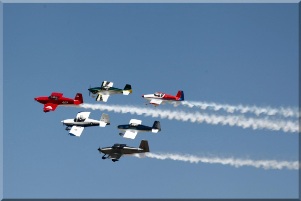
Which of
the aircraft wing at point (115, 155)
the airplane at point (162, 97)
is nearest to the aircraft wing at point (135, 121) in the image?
the aircraft wing at point (115, 155)

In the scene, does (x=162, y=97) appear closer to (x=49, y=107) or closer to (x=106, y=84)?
(x=106, y=84)

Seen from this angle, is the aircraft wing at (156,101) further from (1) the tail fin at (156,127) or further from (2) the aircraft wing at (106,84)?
(2) the aircraft wing at (106,84)

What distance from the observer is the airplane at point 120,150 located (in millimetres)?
93812

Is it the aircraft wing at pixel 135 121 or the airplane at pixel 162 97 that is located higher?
the airplane at pixel 162 97

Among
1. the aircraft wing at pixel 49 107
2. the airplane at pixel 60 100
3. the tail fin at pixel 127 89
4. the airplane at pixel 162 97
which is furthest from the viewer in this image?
the airplane at pixel 162 97

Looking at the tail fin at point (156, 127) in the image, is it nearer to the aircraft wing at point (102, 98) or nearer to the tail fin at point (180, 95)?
the tail fin at point (180, 95)

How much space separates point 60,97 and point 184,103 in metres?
13.7

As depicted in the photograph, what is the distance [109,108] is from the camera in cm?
9856

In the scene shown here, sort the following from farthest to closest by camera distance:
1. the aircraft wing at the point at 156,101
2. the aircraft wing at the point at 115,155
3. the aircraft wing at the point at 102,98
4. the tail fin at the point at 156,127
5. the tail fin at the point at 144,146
Answer: the aircraft wing at the point at 156,101 < the aircraft wing at the point at 102,98 < the tail fin at the point at 156,127 < the aircraft wing at the point at 115,155 < the tail fin at the point at 144,146

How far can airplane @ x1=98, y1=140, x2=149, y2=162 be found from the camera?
93.8 metres

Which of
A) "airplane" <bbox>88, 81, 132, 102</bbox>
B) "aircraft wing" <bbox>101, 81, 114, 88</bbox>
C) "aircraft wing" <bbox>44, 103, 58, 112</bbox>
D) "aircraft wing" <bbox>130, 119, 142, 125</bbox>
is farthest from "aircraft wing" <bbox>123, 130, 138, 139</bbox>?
"aircraft wing" <bbox>44, 103, 58, 112</bbox>

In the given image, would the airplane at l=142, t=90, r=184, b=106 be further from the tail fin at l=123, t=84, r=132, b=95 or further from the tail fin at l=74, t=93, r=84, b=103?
the tail fin at l=74, t=93, r=84, b=103

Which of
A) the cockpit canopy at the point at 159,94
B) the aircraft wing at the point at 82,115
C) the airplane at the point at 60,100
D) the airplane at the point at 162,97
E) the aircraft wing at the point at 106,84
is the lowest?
the aircraft wing at the point at 82,115

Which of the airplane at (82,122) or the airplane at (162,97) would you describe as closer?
the airplane at (82,122)
